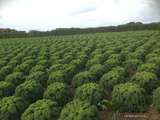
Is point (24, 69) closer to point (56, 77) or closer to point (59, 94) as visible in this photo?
point (56, 77)

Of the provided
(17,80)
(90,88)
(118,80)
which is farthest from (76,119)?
(17,80)

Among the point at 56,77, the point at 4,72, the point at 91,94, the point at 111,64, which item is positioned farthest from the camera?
the point at 4,72

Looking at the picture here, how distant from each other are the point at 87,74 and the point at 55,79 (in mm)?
1231

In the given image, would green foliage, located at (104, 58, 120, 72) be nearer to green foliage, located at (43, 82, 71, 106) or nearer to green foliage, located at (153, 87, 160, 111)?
green foliage, located at (43, 82, 71, 106)

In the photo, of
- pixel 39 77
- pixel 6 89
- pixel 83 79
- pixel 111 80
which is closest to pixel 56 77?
→ pixel 39 77

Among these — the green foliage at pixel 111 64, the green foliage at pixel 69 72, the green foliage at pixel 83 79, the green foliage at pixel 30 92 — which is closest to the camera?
the green foliage at pixel 30 92

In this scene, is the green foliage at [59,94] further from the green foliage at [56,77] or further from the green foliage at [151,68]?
the green foliage at [151,68]

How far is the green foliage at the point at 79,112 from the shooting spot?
8.13 meters

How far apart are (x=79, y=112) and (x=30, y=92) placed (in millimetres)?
2985

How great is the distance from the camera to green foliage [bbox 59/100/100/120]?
26.7 feet

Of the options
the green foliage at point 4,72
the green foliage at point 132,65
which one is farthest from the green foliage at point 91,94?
the green foliage at point 4,72

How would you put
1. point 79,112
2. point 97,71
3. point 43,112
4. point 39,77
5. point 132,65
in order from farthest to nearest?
point 132,65 → point 39,77 → point 97,71 → point 43,112 → point 79,112

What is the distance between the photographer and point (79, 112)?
26.9 ft

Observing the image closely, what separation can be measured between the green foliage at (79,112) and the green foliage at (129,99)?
102 cm
